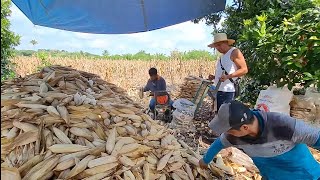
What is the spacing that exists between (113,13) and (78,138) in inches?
126

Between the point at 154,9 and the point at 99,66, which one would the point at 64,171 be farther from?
the point at 99,66

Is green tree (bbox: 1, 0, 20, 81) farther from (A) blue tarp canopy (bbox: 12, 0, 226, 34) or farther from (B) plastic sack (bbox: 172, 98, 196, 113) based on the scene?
(B) plastic sack (bbox: 172, 98, 196, 113)

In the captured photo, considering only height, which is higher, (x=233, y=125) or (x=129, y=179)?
(x=233, y=125)

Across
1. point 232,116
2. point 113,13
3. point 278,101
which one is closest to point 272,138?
point 232,116

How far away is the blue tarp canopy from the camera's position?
4.95 metres

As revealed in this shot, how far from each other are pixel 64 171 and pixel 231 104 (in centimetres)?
102

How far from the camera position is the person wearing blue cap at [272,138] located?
73.3 inches

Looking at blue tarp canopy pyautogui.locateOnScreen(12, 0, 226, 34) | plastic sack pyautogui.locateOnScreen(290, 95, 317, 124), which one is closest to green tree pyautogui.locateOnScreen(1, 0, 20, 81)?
blue tarp canopy pyautogui.locateOnScreen(12, 0, 226, 34)

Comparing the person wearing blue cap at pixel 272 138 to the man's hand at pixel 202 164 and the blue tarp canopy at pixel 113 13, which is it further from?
the blue tarp canopy at pixel 113 13

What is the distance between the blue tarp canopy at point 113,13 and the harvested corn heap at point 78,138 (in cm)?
227

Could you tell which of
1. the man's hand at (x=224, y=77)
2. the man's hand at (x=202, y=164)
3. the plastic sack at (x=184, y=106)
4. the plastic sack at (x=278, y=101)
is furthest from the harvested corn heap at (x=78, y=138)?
the plastic sack at (x=184, y=106)

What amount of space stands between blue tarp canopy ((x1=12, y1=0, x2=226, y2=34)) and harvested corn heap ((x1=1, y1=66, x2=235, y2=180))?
227 cm

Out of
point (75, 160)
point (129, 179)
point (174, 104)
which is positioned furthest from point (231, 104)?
point (174, 104)

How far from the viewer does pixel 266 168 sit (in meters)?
2.25
